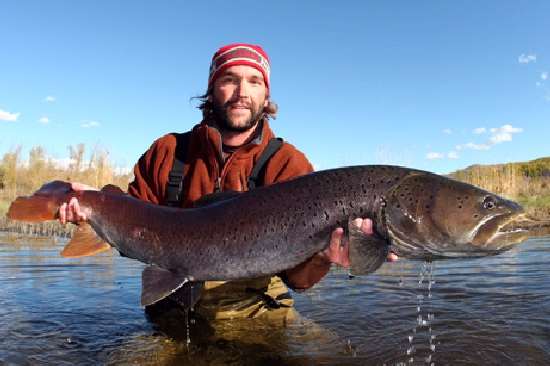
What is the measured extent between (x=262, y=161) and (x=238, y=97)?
607 mm

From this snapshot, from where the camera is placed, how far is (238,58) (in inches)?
177

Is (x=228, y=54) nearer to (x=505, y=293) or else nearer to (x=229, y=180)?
(x=229, y=180)

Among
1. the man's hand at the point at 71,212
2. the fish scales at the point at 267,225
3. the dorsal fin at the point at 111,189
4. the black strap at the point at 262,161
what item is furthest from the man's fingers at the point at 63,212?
the black strap at the point at 262,161

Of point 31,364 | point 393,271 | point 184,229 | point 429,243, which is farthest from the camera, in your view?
point 393,271

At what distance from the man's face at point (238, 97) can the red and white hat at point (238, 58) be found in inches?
1.8

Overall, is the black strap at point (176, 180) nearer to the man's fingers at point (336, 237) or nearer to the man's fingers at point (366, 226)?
the man's fingers at point (336, 237)

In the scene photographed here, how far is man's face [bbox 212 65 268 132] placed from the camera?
433 centimetres

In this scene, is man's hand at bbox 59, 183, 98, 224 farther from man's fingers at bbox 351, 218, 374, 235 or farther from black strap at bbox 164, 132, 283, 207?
man's fingers at bbox 351, 218, 374, 235

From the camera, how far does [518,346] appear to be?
3.89 m

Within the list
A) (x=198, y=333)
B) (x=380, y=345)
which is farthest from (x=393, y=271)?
(x=198, y=333)

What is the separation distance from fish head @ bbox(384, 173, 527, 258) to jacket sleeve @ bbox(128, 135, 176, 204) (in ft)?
7.30

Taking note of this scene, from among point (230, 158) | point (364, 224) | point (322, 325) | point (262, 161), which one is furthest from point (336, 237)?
point (322, 325)

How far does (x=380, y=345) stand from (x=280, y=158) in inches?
69.1

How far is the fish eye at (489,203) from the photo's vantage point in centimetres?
285
